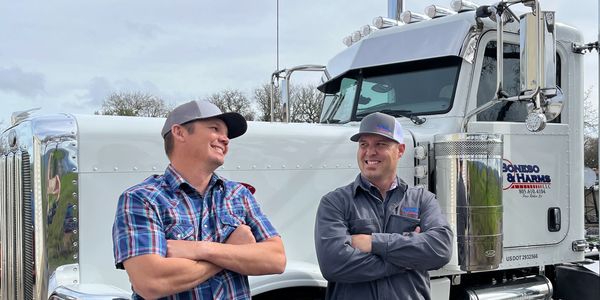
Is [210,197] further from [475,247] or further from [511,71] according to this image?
[511,71]

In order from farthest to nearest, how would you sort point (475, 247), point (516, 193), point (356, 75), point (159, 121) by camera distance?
1. point (356, 75)
2. point (516, 193)
3. point (475, 247)
4. point (159, 121)

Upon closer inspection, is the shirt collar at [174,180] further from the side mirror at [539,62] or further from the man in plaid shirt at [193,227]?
the side mirror at [539,62]

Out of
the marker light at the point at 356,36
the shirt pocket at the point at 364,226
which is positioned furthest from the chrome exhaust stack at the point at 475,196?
the marker light at the point at 356,36

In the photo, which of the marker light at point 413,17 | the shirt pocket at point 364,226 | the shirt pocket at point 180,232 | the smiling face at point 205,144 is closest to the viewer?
the shirt pocket at point 180,232

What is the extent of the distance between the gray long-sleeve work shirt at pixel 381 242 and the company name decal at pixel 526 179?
1352mm

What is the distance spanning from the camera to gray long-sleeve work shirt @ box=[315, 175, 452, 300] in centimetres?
262

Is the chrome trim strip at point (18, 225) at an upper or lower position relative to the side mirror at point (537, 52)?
lower

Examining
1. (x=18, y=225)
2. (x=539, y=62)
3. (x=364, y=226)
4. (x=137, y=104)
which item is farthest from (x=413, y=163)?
(x=137, y=104)

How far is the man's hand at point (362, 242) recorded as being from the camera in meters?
2.65

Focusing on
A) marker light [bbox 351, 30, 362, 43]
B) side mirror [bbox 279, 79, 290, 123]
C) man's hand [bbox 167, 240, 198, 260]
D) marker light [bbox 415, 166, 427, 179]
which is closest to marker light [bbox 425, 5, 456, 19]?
marker light [bbox 351, 30, 362, 43]

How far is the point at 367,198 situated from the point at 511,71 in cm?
202

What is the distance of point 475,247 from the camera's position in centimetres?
367

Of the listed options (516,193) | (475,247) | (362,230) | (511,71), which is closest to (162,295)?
(362,230)

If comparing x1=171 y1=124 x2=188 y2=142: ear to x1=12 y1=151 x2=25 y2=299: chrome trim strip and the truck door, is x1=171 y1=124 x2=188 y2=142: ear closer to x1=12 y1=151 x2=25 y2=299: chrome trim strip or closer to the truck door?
x1=12 y1=151 x2=25 y2=299: chrome trim strip
